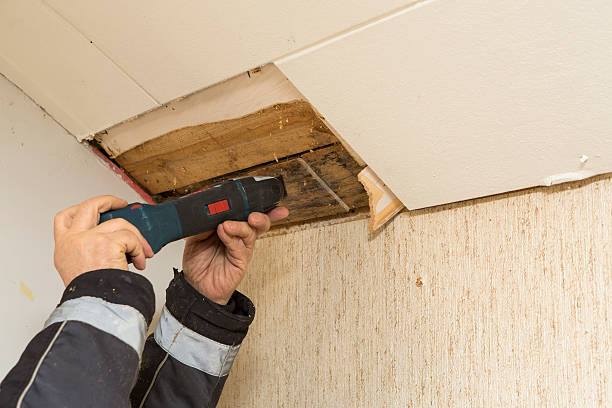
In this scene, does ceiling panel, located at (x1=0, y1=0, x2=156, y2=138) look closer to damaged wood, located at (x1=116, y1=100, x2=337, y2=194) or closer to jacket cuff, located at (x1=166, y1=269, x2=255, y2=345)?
damaged wood, located at (x1=116, y1=100, x2=337, y2=194)

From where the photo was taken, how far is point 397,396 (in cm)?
104

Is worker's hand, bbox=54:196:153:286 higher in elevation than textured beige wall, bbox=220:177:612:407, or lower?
higher

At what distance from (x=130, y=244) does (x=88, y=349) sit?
0.18 m

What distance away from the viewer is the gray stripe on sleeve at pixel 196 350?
1077mm

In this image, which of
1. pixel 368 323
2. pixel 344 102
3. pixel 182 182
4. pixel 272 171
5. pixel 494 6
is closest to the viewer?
pixel 494 6

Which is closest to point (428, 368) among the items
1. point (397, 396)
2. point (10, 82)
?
point (397, 396)

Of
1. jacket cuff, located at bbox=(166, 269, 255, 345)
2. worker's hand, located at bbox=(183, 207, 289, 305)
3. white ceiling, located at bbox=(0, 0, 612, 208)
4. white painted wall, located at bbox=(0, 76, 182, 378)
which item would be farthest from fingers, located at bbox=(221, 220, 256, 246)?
white painted wall, located at bbox=(0, 76, 182, 378)

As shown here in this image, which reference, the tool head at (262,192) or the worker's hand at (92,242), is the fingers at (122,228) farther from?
the tool head at (262,192)

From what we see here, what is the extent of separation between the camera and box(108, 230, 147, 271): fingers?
0.81 metres

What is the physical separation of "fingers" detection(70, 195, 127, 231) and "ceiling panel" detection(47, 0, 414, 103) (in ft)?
1.00

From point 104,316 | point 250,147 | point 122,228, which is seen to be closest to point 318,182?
point 250,147

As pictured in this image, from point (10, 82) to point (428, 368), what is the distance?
3.64ft

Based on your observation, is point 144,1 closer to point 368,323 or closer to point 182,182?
point 182,182

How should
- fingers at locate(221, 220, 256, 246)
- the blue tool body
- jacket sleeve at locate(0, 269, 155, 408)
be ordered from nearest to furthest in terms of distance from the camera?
jacket sleeve at locate(0, 269, 155, 408), the blue tool body, fingers at locate(221, 220, 256, 246)
